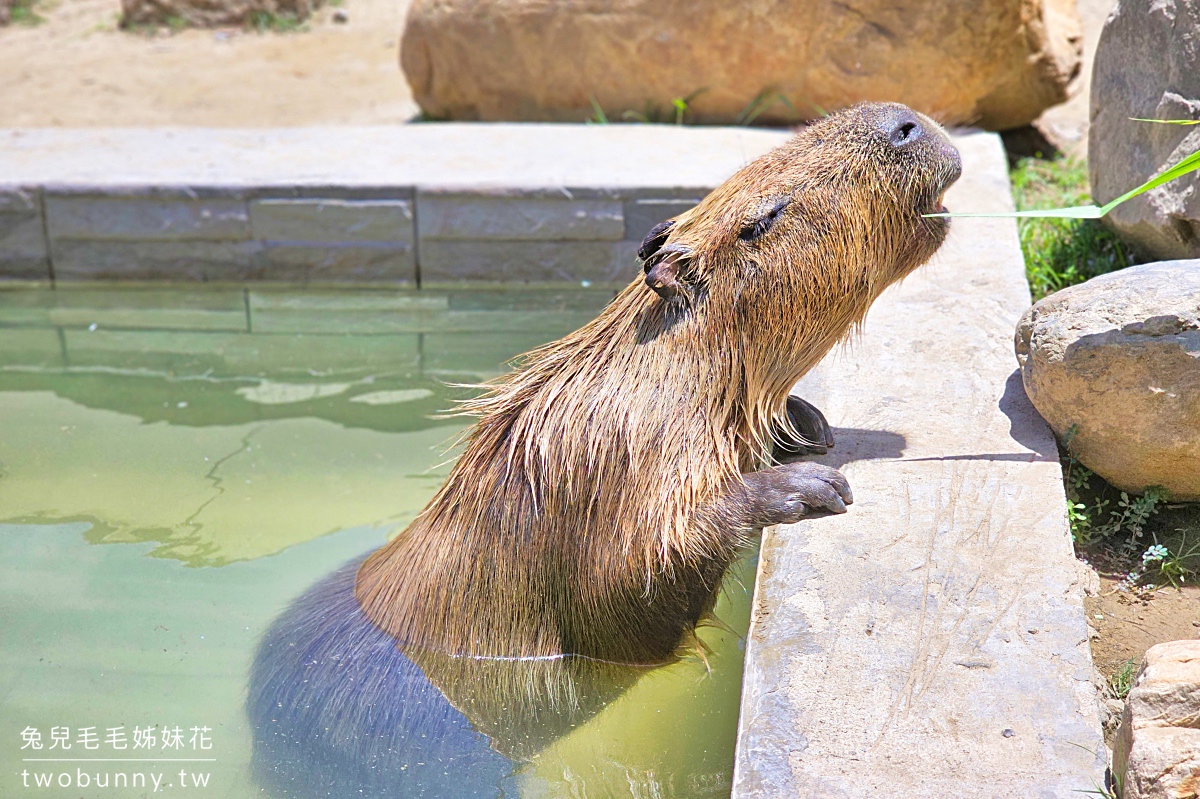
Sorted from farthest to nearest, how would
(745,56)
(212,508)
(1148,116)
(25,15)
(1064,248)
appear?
(25,15) → (745,56) → (1064,248) → (212,508) → (1148,116)

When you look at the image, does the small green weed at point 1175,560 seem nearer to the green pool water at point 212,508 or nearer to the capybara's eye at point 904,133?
the green pool water at point 212,508

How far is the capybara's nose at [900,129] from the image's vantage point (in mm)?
2580

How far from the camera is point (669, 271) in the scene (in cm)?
255

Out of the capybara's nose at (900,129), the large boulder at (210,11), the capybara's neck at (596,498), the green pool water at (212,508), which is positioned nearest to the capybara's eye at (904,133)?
the capybara's nose at (900,129)

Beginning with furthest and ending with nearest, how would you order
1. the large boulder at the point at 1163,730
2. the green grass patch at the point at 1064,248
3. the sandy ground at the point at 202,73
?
the sandy ground at the point at 202,73, the green grass patch at the point at 1064,248, the large boulder at the point at 1163,730

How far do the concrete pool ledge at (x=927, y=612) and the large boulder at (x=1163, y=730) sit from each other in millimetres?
71

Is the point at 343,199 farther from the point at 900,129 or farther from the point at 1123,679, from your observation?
the point at 1123,679

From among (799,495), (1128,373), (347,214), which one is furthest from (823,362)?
(347,214)

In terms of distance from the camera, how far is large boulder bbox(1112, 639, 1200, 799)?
5.83ft

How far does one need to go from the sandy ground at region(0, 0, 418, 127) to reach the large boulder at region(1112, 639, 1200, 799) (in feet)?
22.1

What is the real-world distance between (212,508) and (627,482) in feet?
6.62

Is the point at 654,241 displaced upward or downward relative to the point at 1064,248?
upward

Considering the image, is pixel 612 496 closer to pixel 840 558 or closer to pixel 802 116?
pixel 840 558

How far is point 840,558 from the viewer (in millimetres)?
2551
